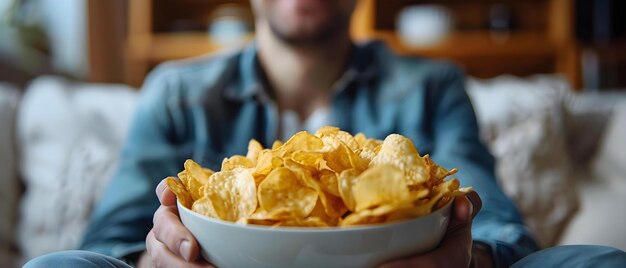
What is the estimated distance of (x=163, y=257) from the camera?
579 millimetres

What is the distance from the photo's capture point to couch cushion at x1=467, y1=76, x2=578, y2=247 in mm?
1484

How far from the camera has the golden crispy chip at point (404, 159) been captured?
0.53m

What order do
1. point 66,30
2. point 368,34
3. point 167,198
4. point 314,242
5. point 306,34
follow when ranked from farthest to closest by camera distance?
point 66,30 → point 368,34 → point 306,34 → point 167,198 → point 314,242

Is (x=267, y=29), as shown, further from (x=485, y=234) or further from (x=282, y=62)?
(x=485, y=234)

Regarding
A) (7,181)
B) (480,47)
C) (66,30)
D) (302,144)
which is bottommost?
(7,181)

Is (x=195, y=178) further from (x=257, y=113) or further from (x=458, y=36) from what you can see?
(x=458, y=36)

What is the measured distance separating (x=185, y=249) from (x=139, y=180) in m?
0.57

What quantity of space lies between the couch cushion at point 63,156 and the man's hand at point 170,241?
0.91 meters

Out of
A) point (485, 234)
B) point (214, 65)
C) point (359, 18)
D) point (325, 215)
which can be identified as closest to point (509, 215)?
point (485, 234)

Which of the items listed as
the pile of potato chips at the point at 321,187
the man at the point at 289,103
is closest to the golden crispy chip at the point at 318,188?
the pile of potato chips at the point at 321,187

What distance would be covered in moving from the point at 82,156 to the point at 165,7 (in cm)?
149

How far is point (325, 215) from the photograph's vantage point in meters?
0.52

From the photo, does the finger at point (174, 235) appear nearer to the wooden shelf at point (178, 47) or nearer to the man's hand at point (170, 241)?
the man's hand at point (170, 241)

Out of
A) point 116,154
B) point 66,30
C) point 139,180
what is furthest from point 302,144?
point 66,30
